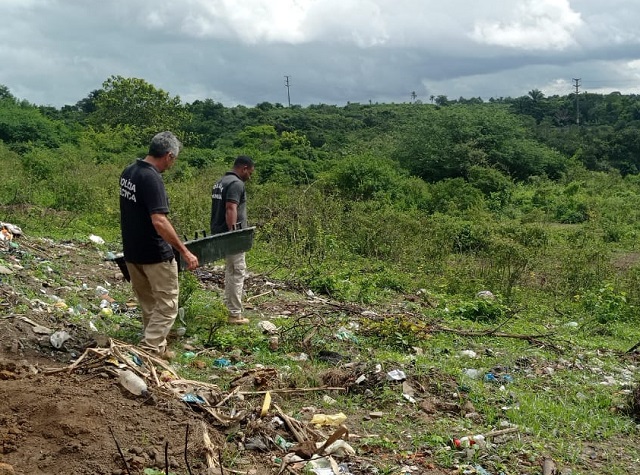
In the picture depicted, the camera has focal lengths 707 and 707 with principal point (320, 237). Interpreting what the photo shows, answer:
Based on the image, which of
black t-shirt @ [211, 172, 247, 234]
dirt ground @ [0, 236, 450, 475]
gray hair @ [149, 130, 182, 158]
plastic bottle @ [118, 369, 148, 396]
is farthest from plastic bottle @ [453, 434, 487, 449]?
black t-shirt @ [211, 172, 247, 234]

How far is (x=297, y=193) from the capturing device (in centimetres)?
1579

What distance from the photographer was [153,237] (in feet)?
17.3

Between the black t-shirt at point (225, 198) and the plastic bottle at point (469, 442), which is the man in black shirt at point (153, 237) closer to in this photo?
the black t-shirt at point (225, 198)

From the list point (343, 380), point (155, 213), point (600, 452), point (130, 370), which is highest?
point (155, 213)

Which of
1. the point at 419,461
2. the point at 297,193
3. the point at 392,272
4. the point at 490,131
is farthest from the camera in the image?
the point at 490,131

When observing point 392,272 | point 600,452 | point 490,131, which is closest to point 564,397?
point 600,452

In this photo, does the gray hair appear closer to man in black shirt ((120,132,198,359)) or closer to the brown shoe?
man in black shirt ((120,132,198,359))

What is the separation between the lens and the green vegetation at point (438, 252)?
5.57 metres

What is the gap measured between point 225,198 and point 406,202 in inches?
467

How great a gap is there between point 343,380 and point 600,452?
6.13 ft

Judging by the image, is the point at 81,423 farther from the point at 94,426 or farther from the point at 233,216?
the point at 233,216

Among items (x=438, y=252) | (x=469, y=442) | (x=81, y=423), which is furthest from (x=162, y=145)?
(x=438, y=252)

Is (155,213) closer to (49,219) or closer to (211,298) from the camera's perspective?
(211,298)

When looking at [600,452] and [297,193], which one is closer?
[600,452]
